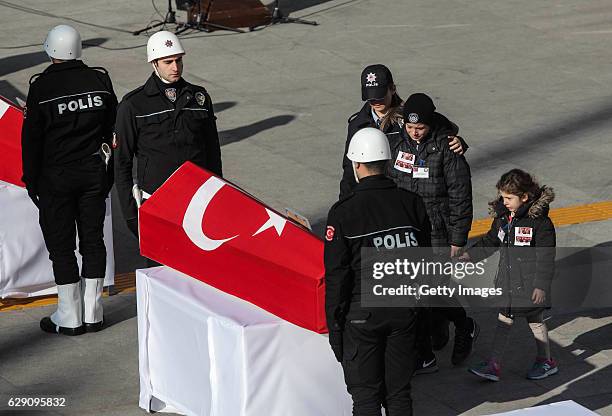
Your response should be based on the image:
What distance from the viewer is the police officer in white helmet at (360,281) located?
611 centimetres

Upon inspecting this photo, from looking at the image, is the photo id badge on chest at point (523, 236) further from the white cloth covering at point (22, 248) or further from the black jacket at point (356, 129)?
the white cloth covering at point (22, 248)

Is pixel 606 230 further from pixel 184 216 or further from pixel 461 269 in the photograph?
pixel 184 216

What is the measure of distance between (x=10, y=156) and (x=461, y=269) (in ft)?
10.7

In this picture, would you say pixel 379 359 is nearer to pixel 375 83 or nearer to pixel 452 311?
pixel 452 311

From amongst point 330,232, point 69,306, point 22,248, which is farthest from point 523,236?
point 22,248

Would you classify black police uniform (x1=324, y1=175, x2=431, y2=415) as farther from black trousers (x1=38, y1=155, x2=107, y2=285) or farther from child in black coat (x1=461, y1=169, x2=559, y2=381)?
black trousers (x1=38, y1=155, x2=107, y2=285)

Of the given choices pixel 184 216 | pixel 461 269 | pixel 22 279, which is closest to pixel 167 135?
pixel 184 216

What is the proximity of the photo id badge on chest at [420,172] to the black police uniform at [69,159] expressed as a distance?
2.05 metres

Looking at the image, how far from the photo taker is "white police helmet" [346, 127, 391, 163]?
6164mm

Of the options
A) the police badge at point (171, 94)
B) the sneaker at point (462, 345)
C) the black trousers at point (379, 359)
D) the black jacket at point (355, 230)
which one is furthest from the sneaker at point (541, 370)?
the police badge at point (171, 94)

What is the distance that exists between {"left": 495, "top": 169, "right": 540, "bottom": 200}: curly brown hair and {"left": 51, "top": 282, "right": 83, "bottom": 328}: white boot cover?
292 cm

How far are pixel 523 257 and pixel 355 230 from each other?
1.66 m

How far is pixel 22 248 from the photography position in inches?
350

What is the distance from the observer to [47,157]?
318 inches
